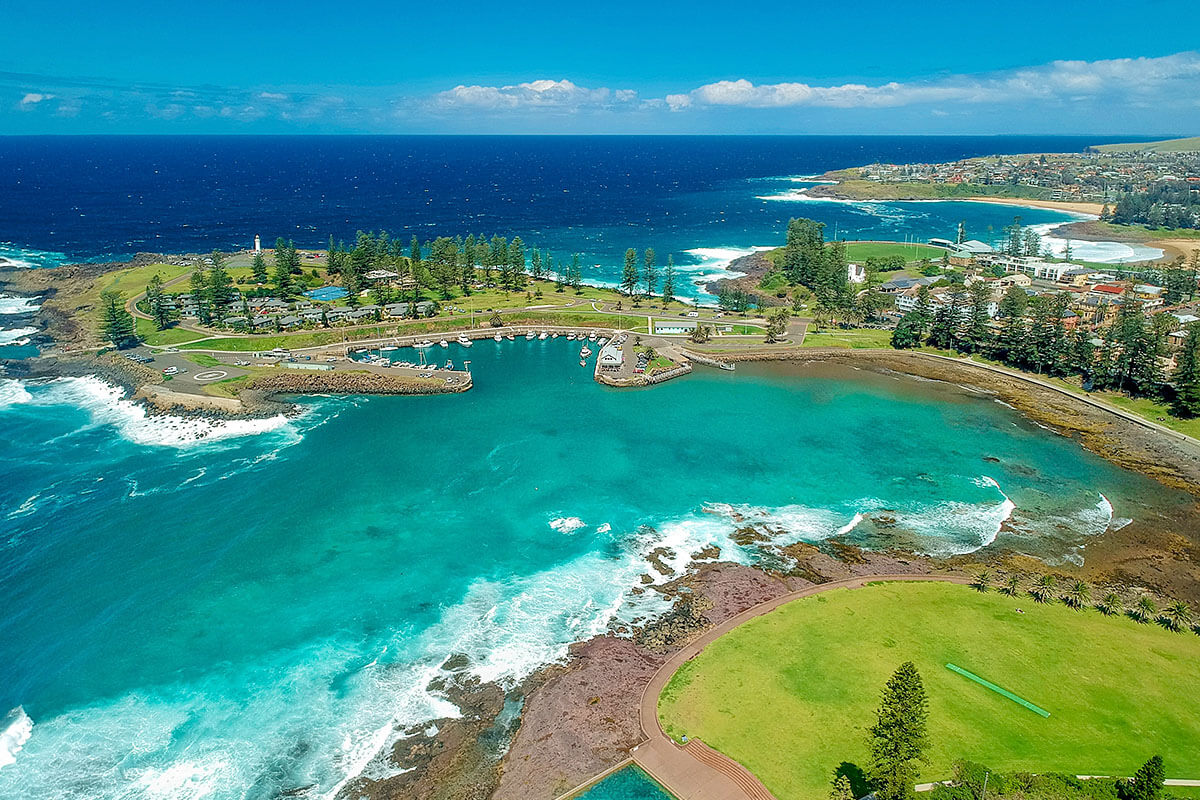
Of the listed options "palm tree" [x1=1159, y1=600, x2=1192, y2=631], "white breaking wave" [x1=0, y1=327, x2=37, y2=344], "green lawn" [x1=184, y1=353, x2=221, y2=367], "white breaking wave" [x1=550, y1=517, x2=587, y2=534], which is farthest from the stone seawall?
"palm tree" [x1=1159, y1=600, x2=1192, y2=631]

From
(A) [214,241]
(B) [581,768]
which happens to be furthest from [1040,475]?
(A) [214,241]

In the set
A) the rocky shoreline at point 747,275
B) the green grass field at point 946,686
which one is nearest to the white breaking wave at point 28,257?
the rocky shoreline at point 747,275

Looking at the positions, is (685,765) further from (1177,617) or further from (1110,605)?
(1177,617)

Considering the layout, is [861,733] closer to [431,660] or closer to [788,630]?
[788,630]

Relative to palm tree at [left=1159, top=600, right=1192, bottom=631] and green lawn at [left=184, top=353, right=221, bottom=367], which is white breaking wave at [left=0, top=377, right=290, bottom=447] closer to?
green lawn at [left=184, top=353, right=221, bottom=367]

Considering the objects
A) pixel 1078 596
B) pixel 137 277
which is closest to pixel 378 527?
pixel 1078 596

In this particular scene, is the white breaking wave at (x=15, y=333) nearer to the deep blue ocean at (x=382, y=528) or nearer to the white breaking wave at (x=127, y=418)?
the deep blue ocean at (x=382, y=528)

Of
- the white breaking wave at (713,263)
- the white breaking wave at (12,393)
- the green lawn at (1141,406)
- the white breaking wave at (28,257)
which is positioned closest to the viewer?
the green lawn at (1141,406)
